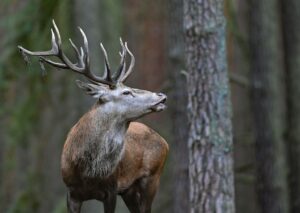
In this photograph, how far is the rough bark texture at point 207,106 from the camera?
35.6 ft

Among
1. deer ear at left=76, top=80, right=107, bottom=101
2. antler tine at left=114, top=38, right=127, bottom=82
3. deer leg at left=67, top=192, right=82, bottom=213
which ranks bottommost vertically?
deer leg at left=67, top=192, right=82, bottom=213

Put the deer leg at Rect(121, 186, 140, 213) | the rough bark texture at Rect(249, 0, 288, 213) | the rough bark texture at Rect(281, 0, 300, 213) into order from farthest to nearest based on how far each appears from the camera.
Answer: the rough bark texture at Rect(281, 0, 300, 213) < the rough bark texture at Rect(249, 0, 288, 213) < the deer leg at Rect(121, 186, 140, 213)

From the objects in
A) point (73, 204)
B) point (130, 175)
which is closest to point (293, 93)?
point (130, 175)

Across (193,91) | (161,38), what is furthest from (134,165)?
(161,38)

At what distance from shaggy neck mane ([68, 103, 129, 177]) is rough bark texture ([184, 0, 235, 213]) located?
246 centimetres

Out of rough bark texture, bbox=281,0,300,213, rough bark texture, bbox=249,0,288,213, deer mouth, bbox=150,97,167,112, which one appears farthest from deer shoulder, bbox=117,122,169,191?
rough bark texture, bbox=281,0,300,213

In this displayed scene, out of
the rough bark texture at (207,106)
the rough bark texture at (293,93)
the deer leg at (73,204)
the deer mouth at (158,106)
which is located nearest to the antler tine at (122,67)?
the deer mouth at (158,106)

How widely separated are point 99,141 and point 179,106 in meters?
4.76

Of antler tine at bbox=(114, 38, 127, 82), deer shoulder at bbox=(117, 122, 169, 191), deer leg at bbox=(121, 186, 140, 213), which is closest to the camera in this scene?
antler tine at bbox=(114, 38, 127, 82)

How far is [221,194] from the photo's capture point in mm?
10898

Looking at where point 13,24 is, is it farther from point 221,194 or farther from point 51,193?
point 51,193

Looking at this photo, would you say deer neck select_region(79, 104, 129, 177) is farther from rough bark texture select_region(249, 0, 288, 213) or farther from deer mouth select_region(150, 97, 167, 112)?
rough bark texture select_region(249, 0, 288, 213)

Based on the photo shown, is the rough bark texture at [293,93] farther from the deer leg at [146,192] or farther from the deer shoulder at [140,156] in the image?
the deer leg at [146,192]

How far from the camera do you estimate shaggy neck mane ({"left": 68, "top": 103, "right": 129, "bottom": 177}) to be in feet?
27.4
